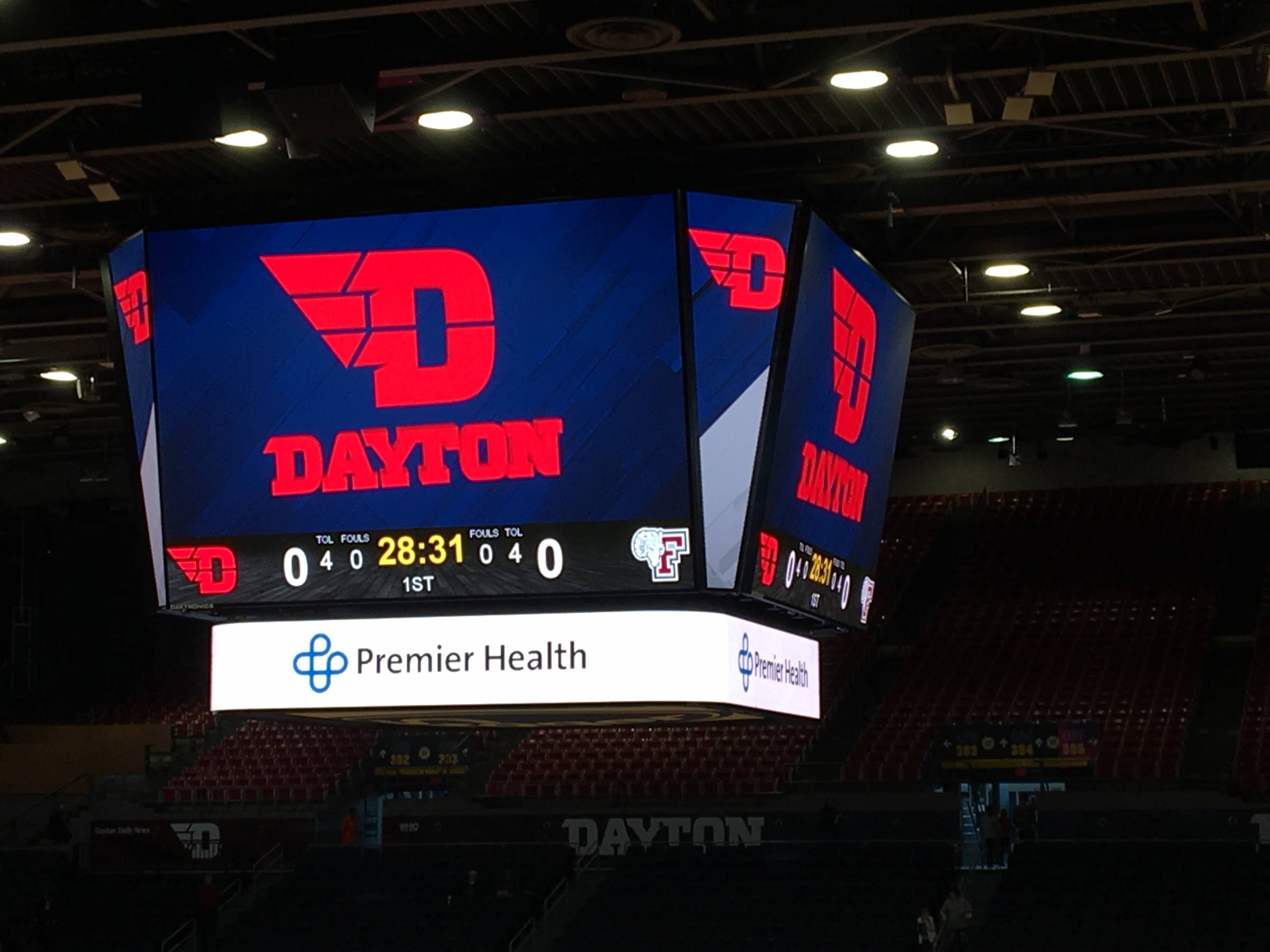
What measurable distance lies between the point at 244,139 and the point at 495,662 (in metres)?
3.47

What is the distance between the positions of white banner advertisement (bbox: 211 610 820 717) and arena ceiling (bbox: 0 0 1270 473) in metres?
2.63

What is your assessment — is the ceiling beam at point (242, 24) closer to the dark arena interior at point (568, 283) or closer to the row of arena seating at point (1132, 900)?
the dark arena interior at point (568, 283)

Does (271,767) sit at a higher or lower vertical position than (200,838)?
higher

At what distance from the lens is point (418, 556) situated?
11.7m

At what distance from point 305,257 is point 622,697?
3451 millimetres

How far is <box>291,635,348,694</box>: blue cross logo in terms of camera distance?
11641mm

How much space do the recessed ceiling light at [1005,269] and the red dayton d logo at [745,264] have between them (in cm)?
494

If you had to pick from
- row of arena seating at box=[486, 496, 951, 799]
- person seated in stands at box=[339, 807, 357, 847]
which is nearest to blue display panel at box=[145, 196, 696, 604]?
row of arena seating at box=[486, 496, 951, 799]

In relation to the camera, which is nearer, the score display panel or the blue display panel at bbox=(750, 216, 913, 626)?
the score display panel

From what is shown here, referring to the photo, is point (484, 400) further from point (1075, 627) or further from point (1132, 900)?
point (1075, 627)

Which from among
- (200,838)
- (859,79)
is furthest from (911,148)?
(200,838)

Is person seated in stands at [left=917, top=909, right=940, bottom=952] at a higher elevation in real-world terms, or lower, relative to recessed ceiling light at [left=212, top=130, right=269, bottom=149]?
lower

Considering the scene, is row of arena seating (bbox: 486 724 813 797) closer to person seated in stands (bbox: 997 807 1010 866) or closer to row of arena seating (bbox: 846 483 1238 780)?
row of arena seating (bbox: 846 483 1238 780)

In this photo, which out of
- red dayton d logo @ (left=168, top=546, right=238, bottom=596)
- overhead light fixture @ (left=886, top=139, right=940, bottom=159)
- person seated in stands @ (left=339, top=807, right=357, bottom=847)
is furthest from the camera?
person seated in stands @ (left=339, top=807, right=357, bottom=847)
